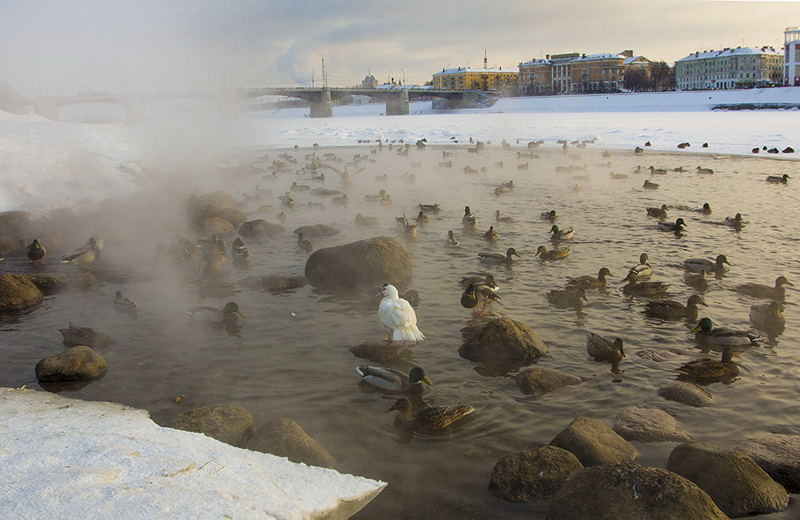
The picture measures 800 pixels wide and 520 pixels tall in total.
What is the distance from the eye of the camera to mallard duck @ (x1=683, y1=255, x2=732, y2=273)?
10.1 metres

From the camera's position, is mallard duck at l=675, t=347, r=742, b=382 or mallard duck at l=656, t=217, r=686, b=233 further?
mallard duck at l=656, t=217, r=686, b=233

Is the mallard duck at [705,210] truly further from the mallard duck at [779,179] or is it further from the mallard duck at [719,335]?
the mallard duck at [719,335]

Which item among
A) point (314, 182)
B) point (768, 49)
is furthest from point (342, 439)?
point (768, 49)

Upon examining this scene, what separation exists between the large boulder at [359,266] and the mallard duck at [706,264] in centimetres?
507

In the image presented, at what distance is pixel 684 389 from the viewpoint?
5.93m

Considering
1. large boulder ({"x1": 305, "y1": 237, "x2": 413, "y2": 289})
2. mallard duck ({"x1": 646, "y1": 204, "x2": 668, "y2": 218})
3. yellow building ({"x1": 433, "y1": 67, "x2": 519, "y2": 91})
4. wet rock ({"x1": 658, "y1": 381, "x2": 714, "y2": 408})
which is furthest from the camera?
yellow building ({"x1": 433, "y1": 67, "x2": 519, "y2": 91})

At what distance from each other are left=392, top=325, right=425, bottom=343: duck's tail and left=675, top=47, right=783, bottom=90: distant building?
147 metres

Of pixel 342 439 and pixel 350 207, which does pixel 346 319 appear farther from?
pixel 350 207

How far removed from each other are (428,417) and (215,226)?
10419 millimetres

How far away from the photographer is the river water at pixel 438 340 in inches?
203

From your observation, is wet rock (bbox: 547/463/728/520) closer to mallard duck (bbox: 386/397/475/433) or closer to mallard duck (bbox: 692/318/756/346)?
mallard duck (bbox: 386/397/475/433)

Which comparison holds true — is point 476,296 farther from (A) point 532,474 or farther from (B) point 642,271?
(A) point 532,474

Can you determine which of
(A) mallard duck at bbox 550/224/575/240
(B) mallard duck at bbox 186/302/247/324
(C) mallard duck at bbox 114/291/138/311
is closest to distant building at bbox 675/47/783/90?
(A) mallard duck at bbox 550/224/575/240

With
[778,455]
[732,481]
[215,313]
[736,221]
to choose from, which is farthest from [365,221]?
[732,481]
